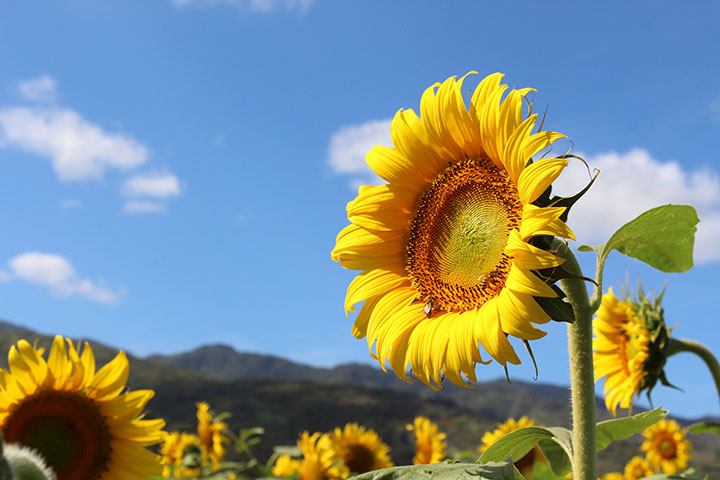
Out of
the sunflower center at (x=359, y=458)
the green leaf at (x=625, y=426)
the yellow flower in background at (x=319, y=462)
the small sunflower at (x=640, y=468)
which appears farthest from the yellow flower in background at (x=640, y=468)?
the green leaf at (x=625, y=426)

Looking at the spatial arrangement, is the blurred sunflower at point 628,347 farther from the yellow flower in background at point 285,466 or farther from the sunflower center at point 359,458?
the yellow flower in background at point 285,466

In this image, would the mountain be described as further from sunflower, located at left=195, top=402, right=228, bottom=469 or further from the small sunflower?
sunflower, located at left=195, top=402, right=228, bottom=469

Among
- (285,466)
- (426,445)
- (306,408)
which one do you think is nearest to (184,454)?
(285,466)

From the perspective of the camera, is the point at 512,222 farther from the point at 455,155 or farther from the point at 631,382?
the point at 631,382

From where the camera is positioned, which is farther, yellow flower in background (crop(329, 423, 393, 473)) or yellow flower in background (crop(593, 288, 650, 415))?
yellow flower in background (crop(329, 423, 393, 473))

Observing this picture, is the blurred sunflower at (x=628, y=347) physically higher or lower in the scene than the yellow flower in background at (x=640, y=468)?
higher

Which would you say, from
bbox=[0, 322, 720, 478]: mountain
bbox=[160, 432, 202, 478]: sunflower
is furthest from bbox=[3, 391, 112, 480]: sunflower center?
bbox=[0, 322, 720, 478]: mountain
